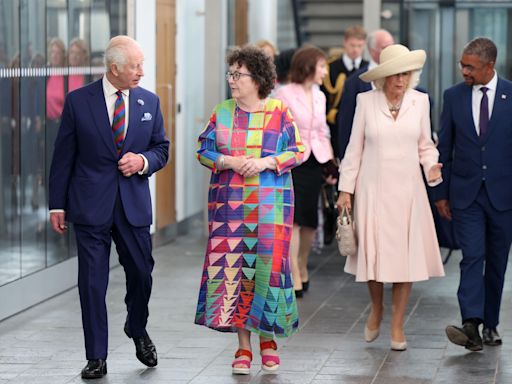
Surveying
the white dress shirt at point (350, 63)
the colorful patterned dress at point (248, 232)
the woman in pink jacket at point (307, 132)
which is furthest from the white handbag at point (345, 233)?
the white dress shirt at point (350, 63)

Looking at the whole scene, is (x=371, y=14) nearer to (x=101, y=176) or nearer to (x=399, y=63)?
(x=399, y=63)

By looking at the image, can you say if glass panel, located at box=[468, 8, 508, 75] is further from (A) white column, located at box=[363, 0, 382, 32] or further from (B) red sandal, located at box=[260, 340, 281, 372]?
(B) red sandal, located at box=[260, 340, 281, 372]

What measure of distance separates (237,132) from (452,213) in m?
1.55

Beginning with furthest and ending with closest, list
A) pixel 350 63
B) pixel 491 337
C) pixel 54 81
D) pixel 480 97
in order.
Result: pixel 350 63 → pixel 54 81 → pixel 491 337 → pixel 480 97

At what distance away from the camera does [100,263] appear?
293 inches

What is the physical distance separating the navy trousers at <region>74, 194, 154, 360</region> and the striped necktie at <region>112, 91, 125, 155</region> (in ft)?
0.99

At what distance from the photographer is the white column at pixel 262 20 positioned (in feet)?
55.6

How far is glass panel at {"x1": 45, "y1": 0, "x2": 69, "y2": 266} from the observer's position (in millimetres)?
10125

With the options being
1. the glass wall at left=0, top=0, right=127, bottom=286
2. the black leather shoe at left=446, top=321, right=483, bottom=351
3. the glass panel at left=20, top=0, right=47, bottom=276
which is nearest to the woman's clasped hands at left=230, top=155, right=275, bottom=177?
the black leather shoe at left=446, top=321, right=483, bottom=351

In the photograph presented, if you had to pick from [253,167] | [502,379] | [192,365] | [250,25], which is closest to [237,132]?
[253,167]

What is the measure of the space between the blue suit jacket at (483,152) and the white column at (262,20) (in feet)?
26.5

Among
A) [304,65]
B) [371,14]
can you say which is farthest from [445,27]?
[304,65]

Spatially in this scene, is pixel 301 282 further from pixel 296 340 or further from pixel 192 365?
pixel 192 365

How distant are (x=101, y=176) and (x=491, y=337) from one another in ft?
8.74
